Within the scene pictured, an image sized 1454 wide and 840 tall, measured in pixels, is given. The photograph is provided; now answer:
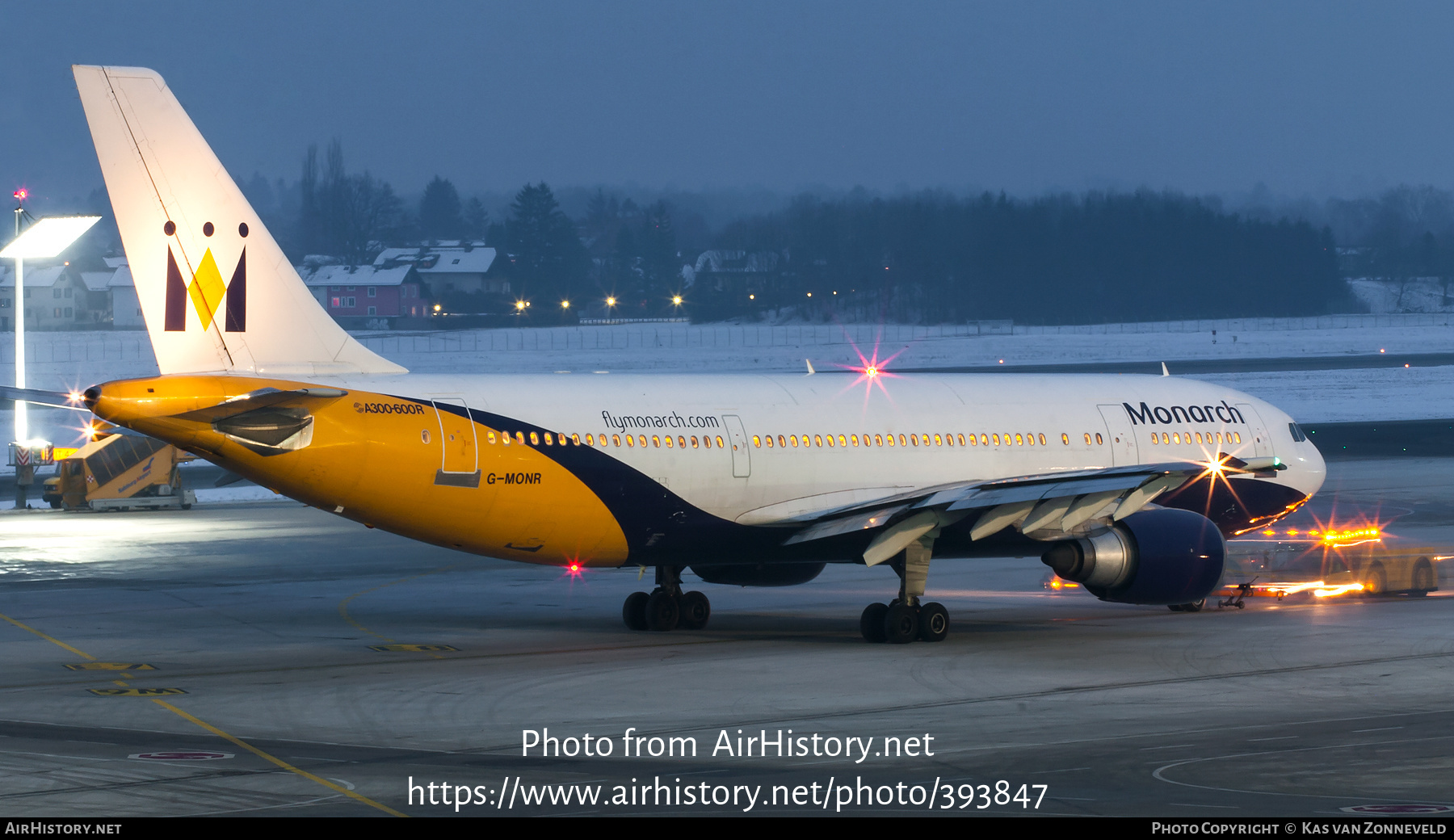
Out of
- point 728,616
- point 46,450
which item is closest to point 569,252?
point 46,450

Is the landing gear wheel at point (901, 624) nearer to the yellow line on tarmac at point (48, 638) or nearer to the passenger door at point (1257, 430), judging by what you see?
the passenger door at point (1257, 430)

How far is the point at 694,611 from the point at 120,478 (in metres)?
24.9

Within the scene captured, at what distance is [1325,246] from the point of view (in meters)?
176

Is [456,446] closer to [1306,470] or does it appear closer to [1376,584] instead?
[1306,470]

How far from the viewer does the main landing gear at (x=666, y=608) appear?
980 inches

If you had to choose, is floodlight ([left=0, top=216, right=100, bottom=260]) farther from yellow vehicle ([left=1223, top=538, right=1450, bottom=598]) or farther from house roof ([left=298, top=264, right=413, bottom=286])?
house roof ([left=298, top=264, right=413, bottom=286])

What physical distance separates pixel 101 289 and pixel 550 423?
165084 mm

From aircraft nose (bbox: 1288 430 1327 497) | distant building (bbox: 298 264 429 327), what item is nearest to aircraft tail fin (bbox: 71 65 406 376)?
aircraft nose (bbox: 1288 430 1327 497)

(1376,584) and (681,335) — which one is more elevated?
(681,335)

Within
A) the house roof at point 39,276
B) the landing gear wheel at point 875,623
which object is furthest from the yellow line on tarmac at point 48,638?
the house roof at point 39,276

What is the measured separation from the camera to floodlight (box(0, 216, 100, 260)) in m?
50.4

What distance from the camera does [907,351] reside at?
369ft

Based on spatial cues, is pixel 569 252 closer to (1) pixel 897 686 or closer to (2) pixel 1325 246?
(2) pixel 1325 246

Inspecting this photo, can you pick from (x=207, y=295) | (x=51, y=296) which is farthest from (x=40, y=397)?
(x=51, y=296)
